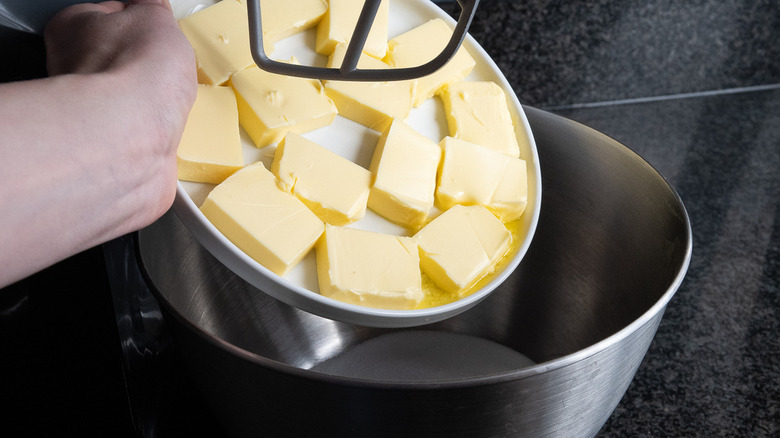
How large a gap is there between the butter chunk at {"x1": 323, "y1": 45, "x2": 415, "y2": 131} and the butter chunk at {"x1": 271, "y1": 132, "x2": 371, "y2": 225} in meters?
0.06

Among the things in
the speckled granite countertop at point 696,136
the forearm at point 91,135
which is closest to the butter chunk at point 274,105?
the forearm at point 91,135

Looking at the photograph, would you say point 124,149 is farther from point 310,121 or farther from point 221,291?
point 221,291

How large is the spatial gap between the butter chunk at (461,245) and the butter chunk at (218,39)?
0.68 ft

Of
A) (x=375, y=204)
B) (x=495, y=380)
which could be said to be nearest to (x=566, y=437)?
(x=495, y=380)

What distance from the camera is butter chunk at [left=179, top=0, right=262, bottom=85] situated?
54 cm

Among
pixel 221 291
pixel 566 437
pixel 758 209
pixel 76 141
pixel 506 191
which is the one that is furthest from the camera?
pixel 758 209

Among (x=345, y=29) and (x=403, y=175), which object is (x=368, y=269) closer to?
(x=403, y=175)

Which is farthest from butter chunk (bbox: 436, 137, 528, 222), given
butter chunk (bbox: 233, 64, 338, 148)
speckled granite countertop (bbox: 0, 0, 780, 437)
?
speckled granite countertop (bbox: 0, 0, 780, 437)

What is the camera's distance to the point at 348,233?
1.74ft

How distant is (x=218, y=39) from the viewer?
55 centimetres

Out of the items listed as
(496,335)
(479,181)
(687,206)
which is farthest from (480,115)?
(687,206)

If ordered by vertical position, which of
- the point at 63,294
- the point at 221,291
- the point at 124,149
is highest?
the point at 124,149

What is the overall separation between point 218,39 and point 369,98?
14 cm

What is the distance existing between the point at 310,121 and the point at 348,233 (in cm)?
11
